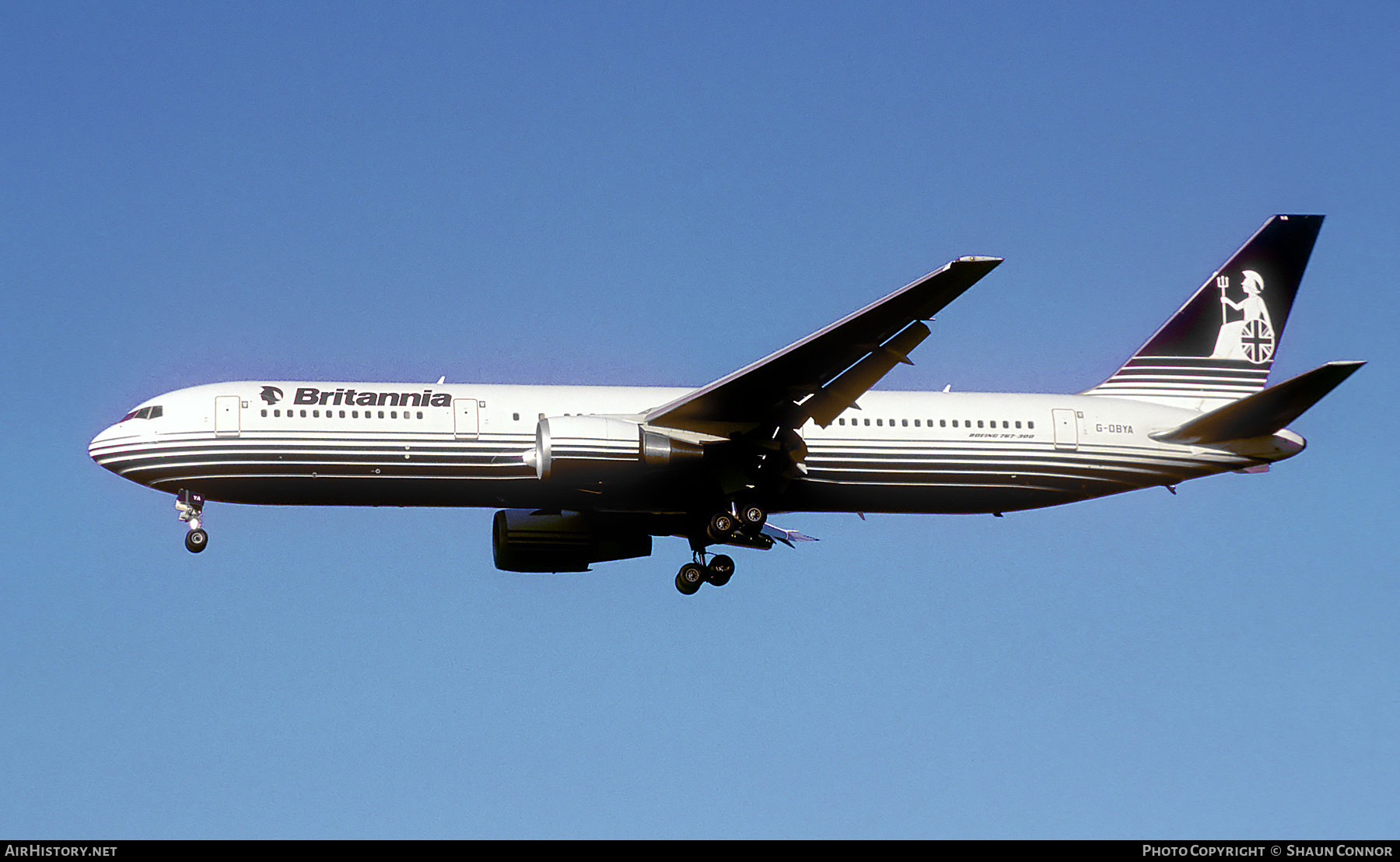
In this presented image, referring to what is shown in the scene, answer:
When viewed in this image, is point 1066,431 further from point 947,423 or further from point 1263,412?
point 1263,412

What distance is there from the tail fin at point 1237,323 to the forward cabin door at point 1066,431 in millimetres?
2493

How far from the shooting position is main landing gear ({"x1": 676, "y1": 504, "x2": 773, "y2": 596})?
119ft

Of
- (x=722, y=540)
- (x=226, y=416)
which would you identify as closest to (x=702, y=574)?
(x=722, y=540)

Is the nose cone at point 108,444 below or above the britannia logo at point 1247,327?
below

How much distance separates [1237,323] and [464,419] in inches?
801

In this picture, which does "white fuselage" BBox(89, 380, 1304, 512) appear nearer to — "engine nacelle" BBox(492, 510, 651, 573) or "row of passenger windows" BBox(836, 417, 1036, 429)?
"row of passenger windows" BBox(836, 417, 1036, 429)

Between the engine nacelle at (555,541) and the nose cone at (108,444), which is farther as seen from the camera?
the engine nacelle at (555,541)

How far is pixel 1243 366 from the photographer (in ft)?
136

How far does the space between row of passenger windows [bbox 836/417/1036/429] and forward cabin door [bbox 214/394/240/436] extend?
13851mm

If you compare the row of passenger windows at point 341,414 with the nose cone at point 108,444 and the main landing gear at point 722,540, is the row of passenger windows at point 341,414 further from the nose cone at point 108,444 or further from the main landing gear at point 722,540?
the main landing gear at point 722,540

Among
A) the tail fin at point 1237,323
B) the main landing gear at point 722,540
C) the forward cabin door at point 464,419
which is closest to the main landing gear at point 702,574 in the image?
the main landing gear at point 722,540

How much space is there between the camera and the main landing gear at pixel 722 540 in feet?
119

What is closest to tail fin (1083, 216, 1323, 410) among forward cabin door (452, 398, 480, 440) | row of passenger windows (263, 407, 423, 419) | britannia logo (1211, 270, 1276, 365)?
britannia logo (1211, 270, 1276, 365)
